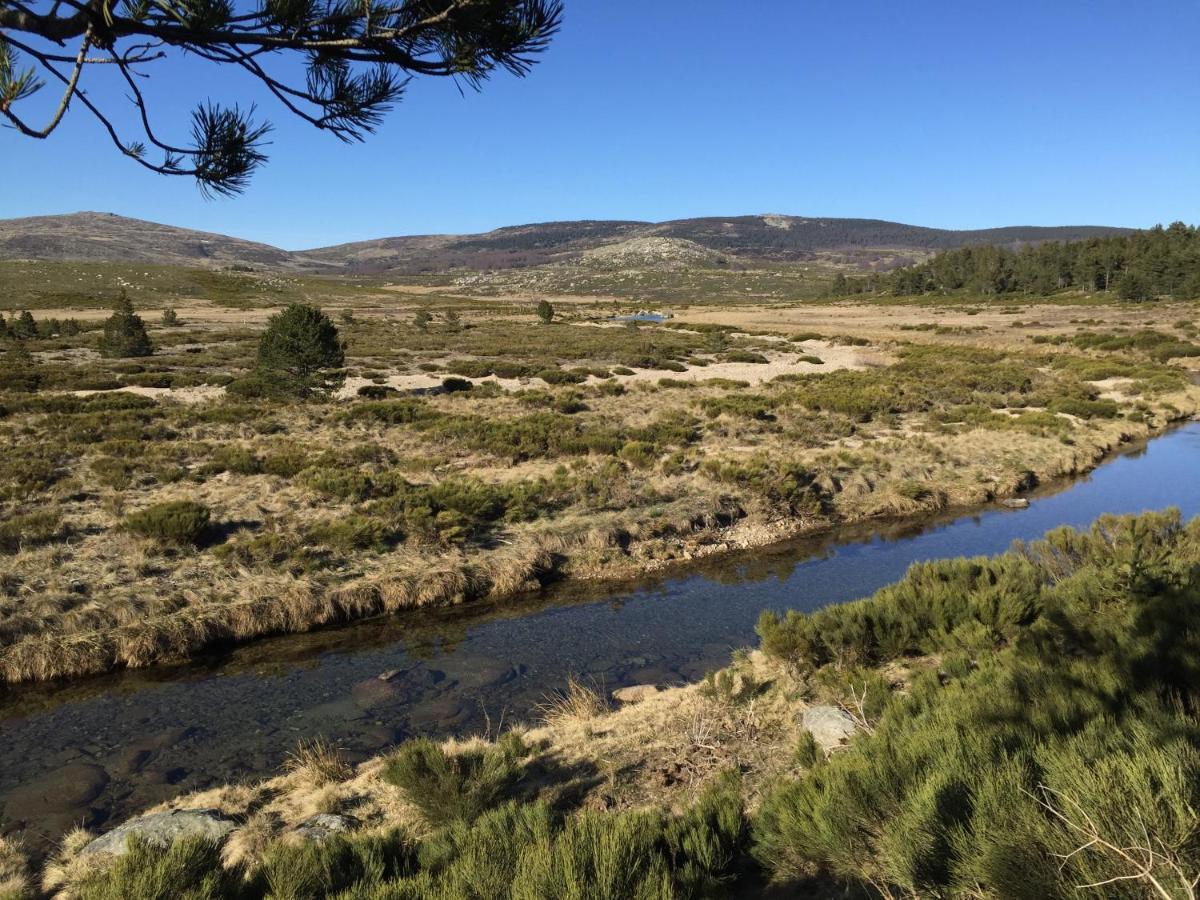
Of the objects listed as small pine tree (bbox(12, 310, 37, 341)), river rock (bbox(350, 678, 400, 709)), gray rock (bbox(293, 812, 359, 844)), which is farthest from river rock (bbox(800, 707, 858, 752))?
small pine tree (bbox(12, 310, 37, 341))

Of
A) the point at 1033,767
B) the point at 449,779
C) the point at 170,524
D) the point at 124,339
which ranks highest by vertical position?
the point at 124,339

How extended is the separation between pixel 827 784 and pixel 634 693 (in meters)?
4.92

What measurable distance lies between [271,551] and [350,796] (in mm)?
7573

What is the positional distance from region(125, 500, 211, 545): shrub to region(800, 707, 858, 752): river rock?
11.6 meters

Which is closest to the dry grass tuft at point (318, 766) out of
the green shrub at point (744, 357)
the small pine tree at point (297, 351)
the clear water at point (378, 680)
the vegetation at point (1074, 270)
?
the clear water at point (378, 680)

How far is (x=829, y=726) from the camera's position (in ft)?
21.8

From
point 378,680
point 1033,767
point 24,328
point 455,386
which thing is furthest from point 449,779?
point 24,328

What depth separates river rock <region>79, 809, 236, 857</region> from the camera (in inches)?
→ 234

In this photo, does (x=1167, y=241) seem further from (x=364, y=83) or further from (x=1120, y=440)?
(x=364, y=83)

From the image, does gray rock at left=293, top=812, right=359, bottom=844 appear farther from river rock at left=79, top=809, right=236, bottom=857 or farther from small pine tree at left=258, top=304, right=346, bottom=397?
small pine tree at left=258, top=304, right=346, bottom=397

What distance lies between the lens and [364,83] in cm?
350

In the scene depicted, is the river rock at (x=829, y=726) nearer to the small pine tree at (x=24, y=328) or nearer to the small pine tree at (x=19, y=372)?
the small pine tree at (x=19, y=372)

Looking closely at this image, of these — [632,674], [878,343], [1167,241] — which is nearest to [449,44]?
[632,674]

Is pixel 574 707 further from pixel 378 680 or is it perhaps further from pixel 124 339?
pixel 124 339
